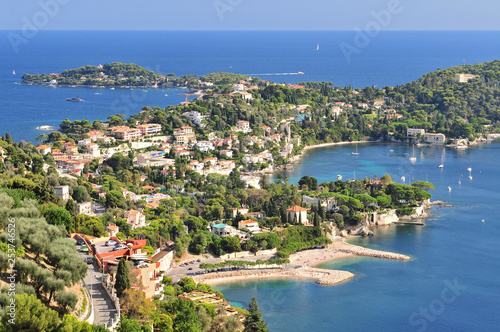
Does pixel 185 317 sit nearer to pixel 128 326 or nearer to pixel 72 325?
pixel 128 326

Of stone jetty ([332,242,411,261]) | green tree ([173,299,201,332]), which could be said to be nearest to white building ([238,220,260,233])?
stone jetty ([332,242,411,261])

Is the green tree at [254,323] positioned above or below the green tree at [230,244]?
below

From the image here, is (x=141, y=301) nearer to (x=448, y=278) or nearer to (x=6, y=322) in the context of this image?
(x=6, y=322)

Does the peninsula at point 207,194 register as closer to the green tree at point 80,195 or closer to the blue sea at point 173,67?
the green tree at point 80,195

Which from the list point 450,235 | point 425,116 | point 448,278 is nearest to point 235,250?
point 448,278

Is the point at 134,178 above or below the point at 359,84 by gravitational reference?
below

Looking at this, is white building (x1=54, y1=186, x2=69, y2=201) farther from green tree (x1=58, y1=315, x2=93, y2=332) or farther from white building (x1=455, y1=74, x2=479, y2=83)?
white building (x1=455, y1=74, x2=479, y2=83)

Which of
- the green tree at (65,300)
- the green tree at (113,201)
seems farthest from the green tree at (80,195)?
the green tree at (65,300)
